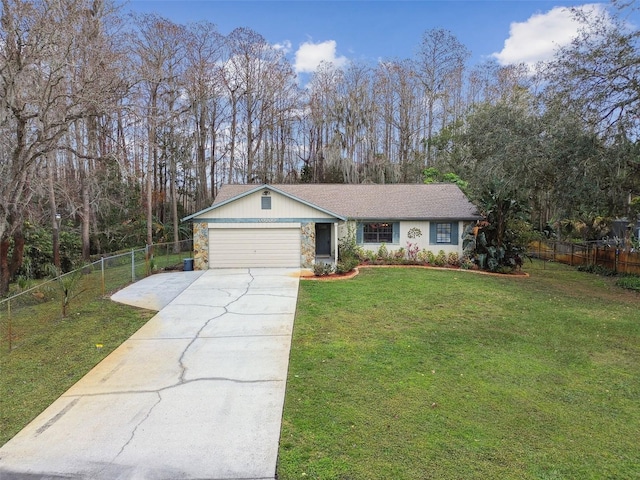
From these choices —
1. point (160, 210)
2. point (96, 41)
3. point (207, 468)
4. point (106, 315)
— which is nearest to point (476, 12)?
point (96, 41)

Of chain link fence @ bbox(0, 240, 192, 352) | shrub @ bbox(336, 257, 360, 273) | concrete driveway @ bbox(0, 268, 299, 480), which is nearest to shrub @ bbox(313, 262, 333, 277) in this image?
shrub @ bbox(336, 257, 360, 273)

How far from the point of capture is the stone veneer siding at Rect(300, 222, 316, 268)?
15.4 meters

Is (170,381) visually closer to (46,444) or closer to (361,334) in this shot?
(46,444)

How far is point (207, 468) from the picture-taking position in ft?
11.4

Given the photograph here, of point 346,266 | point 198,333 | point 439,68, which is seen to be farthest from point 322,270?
point 439,68

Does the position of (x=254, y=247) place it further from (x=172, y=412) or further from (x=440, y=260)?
(x=172, y=412)

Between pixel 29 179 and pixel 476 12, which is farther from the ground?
pixel 476 12

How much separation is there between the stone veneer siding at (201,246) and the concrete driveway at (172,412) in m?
7.14

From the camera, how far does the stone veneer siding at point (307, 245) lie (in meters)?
15.4

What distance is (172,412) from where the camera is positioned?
4.47m

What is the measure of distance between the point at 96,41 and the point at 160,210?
1708 cm

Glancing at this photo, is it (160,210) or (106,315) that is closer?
(106,315)

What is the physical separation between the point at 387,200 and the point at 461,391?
14.2 meters

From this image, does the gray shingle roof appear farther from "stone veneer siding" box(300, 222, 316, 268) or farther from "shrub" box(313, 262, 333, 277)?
"shrub" box(313, 262, 333, 277)
